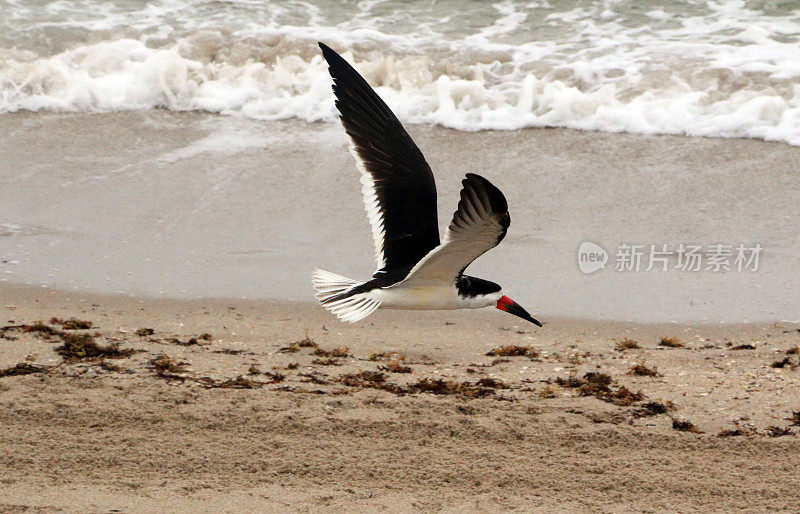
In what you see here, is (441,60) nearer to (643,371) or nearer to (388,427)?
(643,371)

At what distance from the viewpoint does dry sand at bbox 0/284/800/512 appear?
155 inches

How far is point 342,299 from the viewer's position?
4.97 meters

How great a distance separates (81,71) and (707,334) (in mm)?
7000

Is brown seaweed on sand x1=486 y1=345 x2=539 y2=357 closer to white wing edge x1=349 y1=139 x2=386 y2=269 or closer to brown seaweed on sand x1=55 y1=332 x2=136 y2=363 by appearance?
white wing edge x1=349 y1=139 x2=386 y2=269

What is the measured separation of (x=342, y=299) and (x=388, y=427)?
31.8 inches

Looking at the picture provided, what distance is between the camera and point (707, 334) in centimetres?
582

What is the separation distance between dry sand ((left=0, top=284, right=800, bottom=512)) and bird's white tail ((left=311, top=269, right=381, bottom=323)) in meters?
0.32

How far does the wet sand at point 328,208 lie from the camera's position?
642 cm

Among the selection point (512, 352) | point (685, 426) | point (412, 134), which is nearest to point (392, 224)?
point (512, 352)

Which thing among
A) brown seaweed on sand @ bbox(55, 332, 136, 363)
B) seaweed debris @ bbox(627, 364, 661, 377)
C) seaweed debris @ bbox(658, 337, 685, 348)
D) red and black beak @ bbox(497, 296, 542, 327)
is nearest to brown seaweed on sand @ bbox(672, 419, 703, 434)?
seaweed debris @ bbox(627, 364, 661, 377)

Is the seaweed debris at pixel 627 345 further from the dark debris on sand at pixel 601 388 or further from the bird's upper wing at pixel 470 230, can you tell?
the bird's upper wing at pixel 470 230

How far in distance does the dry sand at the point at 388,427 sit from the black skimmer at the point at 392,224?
13.8 inches

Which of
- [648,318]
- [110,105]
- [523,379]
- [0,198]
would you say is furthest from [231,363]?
[110,105]

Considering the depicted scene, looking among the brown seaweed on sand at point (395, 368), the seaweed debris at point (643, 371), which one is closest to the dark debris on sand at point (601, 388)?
the seaweed debris at point (643, 371)
